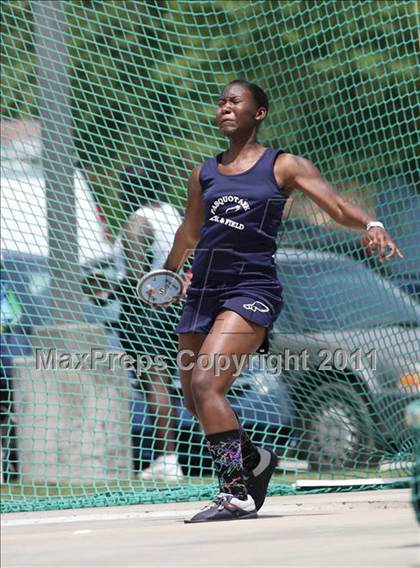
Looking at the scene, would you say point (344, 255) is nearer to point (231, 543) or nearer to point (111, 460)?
point (111, 460)

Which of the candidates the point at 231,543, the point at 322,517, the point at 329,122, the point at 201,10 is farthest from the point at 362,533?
the point at 201,10

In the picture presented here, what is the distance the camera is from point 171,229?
334 inches

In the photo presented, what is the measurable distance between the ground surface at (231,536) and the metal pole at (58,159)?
1583 millimetres

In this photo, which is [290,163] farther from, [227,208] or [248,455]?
[248,455]

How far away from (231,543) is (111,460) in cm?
326

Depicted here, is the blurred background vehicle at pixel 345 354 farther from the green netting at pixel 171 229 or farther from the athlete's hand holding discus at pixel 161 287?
the athlete's hand holding discus at pixel 161 287

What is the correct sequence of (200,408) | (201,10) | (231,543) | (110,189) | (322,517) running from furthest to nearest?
(201,10) → (110,189) → (322,517) → (200,408) → (231,543)

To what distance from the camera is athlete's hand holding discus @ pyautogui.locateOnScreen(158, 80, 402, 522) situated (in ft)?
19.4

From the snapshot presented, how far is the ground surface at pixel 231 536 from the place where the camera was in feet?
16.0

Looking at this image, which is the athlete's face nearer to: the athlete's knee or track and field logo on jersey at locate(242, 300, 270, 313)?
track and field logo on jersey at locate(242, 300, 270, 313)

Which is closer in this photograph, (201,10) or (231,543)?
(231,543)

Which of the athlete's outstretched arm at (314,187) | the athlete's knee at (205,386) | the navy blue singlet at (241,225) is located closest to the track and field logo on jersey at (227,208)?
the navy blue singlet at (241,225)

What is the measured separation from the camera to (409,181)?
8156mm

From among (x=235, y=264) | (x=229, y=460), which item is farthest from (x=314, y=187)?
(x=229, y=460)
